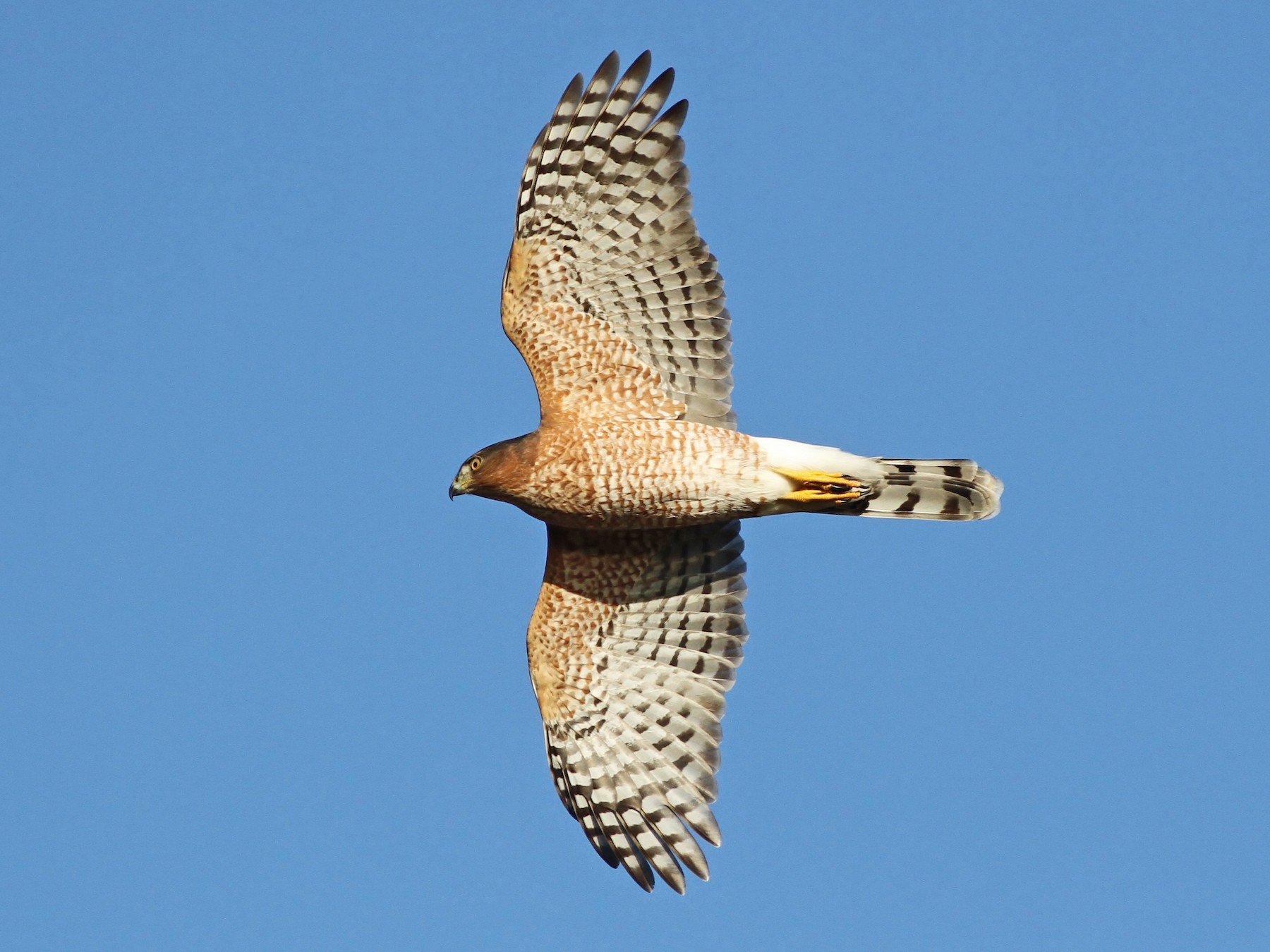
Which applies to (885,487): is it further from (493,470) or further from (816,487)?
(493,470)

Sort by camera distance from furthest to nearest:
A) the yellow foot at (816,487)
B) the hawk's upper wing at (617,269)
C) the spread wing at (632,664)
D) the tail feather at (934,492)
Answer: the spread wing at (632,664) < the tail feather at (934,492) < the yellow foot at (816,487) < the hawk's upper wing at (617,269)

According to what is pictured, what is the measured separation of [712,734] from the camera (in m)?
10.9

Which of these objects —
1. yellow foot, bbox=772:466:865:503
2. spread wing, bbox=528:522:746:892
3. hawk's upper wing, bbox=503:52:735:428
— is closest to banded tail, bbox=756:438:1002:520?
yellow foot, bbox=772:466:865:503

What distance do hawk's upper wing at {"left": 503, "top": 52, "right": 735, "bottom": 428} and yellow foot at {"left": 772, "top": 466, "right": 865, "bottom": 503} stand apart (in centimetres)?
52

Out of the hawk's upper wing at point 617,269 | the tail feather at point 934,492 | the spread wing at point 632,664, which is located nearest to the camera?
the hawk's upper wing at point 617,269

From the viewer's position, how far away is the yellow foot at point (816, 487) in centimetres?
1018

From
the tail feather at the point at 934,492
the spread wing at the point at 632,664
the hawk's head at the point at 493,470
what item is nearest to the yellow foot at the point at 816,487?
the tail feather at the point at 934,492

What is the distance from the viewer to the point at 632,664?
36.5 ft

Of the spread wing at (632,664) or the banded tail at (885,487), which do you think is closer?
the banded tail at (885,487)

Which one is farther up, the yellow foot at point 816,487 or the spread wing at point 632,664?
the yellow foot at point 816,487

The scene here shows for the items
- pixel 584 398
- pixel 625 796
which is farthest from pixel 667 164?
pixel 625 796

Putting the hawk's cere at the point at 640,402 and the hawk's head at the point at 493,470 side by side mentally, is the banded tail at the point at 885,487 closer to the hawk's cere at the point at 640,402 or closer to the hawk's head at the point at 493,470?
the hawk's cere at the point at 640,402

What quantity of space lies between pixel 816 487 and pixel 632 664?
6.05ft

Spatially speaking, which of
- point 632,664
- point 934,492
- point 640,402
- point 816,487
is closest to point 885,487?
point 934,492
